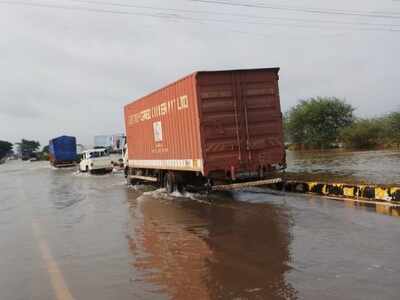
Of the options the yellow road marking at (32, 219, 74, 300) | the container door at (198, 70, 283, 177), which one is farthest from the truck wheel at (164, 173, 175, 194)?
the yellow road marking at (32, 219, 74, 300)

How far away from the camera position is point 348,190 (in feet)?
46.6

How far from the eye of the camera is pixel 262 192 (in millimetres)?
17578

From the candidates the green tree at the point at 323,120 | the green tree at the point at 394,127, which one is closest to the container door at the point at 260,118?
the green tree at the point at 394,127

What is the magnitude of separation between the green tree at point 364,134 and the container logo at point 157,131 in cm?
3483

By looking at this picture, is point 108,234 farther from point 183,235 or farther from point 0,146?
point 0,146

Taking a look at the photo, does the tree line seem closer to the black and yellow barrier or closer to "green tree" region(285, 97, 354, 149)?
"green tree" region(285, 97, 354, 149)

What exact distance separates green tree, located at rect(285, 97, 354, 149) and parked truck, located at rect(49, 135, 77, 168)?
27.0m

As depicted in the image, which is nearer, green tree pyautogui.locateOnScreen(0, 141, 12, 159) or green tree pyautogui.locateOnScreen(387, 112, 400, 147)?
green tree pyautogui.locateOnScreen(387, 112, 400, 147)

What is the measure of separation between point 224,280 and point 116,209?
930cm

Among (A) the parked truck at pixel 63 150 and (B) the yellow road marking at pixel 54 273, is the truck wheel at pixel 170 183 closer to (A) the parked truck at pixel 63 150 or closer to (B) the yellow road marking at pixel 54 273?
(B) the yellow road marking at pixel 54 273

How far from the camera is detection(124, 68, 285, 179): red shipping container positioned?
47.9 feet

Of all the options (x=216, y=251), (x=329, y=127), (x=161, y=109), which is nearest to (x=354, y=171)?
(x=161, y=109)

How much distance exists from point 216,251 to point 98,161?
31.6 m

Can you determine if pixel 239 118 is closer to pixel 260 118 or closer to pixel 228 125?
pixel 228 125
